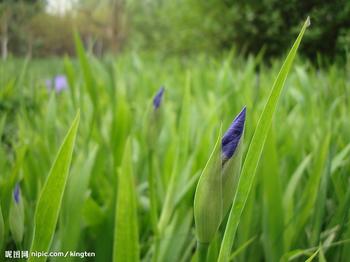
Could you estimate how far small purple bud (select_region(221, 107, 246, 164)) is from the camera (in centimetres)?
22

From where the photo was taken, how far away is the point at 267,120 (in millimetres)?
217

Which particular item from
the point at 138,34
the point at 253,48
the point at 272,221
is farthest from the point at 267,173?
the point at 138,34

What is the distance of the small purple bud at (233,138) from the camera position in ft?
0.72

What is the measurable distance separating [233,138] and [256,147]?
1 cm

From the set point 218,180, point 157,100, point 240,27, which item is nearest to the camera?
point 218,180

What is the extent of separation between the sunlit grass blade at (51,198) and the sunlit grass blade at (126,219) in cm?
5

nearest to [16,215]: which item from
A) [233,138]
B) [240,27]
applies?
[233,138]

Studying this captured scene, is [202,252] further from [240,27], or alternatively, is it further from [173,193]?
[240,27]

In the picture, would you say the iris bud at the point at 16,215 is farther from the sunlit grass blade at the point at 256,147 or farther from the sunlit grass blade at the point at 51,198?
the sunlit grass blade at the point at 256,147

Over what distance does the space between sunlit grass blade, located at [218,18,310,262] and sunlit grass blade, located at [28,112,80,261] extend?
0.11 m

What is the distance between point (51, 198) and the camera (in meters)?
0.24

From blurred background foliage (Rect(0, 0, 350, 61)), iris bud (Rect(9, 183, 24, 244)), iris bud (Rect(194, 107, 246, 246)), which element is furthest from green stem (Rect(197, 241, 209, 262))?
blurred background foliage (Rect(0, 0, 350, 61))

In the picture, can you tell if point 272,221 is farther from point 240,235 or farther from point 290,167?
point 290,167

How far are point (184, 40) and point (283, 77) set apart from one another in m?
3.41
